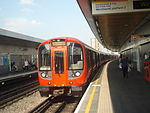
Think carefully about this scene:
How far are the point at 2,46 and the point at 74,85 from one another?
13583 mm

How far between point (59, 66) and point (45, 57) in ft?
2.49

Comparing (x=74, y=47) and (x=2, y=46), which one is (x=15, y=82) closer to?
(x=2, y=46)

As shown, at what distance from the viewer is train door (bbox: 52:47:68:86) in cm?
636

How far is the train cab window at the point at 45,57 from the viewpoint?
6613 millimetres

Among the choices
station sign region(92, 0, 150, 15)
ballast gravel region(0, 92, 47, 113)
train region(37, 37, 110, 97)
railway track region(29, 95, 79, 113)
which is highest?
station sign region(92, 0, 150, 15)

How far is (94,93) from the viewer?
6.75 meters

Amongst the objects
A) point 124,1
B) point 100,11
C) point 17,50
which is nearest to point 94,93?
point 100,11

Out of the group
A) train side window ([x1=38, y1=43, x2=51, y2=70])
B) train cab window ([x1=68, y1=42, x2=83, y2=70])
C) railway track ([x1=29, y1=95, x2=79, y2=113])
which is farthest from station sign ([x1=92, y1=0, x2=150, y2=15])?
railway track ([x1=29, y1=95, x2=79, y2=113])

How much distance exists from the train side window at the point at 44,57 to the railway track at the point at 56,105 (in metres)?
1.57

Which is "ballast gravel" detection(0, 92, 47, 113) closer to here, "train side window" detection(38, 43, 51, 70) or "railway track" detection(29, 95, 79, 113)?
"railway track" detection(29, 95, 79, 113)

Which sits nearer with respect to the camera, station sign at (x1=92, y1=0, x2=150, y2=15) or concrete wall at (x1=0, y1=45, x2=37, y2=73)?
station sign at (x1=92, y1=0, x2=150, y2=15)

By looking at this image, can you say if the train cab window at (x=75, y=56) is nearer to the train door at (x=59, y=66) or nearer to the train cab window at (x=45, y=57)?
the train door at (x=59, y=66)

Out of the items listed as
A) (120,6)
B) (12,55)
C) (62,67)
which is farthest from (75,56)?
(12,55)

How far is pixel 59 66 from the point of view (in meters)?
6.48
